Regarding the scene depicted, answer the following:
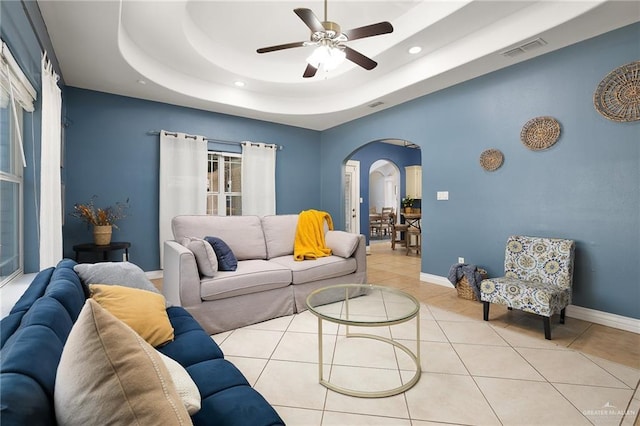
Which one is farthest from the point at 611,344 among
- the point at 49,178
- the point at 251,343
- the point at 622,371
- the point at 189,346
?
the point at 49,178

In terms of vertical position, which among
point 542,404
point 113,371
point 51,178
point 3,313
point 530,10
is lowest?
point 542,404

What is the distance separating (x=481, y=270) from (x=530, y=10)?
2.65 m

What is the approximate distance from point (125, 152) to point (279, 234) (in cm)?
266

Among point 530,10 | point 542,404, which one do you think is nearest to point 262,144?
point 530,10

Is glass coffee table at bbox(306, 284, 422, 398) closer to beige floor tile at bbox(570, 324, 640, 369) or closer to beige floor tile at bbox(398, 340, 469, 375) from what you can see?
beige floor tile at bbox(398, 340, 469, 375)

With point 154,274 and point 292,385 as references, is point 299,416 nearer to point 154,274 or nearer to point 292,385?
point 292,385

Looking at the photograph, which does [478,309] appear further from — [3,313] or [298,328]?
[3,313]

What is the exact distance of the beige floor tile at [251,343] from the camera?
2.30 meters

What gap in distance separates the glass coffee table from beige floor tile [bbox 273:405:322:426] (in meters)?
0.24

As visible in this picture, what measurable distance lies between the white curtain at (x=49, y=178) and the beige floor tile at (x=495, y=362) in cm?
319

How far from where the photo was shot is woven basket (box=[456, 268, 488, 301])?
11.5ft

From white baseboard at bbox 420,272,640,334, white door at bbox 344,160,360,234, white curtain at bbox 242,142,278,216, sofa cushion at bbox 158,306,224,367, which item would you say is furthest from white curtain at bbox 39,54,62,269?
white door at bbox 344,160,360,234

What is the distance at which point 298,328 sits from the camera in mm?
2740

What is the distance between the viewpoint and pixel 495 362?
2.14m
